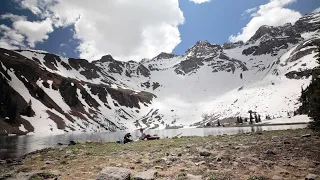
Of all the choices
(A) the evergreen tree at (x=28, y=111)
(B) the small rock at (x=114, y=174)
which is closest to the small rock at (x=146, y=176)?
(B) the small rock at (x=114, y=174)

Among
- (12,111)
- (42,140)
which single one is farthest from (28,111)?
(42,140)

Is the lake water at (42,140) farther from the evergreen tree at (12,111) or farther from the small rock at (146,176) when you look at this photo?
the evergreen tree at (12,111)

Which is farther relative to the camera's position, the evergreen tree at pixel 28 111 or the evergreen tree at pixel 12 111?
the evergreen tree at pixel 28 111

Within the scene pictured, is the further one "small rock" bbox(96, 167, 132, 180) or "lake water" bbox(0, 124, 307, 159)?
"lake water" bbox(0, 124, 307, 159)

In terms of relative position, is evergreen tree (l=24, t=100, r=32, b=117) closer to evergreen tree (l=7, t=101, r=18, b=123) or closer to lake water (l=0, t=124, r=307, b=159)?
evergreen tree (l=7, t=101, r=18, b=123)

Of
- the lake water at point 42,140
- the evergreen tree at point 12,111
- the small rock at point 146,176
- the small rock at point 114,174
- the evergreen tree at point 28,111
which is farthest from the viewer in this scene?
the evergreen tree at point 28,111

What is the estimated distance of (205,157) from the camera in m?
18.4

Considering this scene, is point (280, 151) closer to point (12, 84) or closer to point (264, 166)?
point (264, 166)

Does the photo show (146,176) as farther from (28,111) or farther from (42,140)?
(28,111)

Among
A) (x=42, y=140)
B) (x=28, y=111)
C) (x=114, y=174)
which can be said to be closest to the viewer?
(x=114, y=174)

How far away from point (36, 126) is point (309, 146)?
17877 cm

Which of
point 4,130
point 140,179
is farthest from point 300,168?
point 4,130

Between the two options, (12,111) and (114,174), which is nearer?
(114,174)

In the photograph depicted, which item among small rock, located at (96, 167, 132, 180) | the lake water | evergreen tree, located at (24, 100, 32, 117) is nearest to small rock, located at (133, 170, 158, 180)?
small rock, located at (96, 167, 132, 180)
